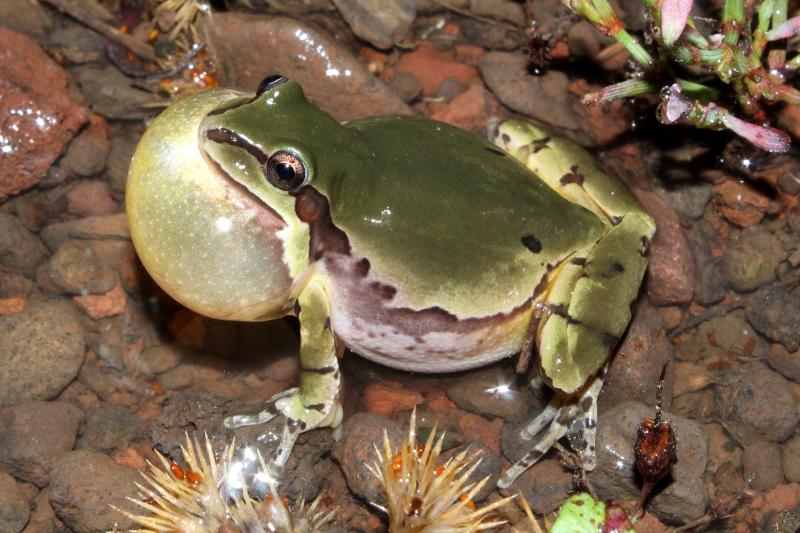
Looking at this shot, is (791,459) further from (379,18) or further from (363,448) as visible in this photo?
(379,18)

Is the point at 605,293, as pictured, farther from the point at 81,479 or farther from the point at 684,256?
the point at 81,479

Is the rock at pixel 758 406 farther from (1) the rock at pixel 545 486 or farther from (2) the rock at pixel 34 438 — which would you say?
(2) the rock at pixel 34 438

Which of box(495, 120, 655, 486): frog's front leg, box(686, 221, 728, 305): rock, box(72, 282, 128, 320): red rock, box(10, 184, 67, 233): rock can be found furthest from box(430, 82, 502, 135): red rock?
box(10, 184, 67, 233): rock

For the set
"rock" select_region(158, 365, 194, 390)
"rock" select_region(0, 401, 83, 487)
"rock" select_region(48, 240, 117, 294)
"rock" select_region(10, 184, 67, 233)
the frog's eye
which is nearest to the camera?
the frog's eye

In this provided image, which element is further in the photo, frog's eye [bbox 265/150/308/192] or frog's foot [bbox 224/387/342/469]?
frog's foot [bbox 224/387/342/469]

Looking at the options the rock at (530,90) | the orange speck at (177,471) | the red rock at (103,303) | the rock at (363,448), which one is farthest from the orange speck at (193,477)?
the rock at (530,90)

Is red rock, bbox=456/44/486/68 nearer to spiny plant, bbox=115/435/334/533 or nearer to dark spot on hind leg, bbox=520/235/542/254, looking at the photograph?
dark spot on hind leg, bbox=520/235/542/254

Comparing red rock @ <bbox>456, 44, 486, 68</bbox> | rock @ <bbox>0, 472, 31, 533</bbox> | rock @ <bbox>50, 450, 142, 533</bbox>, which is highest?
red rock @ <bbox>456, 44, 486, 68</bbox>
